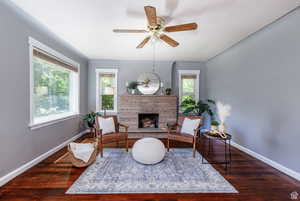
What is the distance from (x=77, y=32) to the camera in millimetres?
2871

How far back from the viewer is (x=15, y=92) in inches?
84.2

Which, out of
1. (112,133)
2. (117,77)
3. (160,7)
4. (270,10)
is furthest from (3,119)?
(270,10)

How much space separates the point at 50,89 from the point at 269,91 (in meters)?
4.61

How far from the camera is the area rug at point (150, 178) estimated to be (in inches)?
72.9

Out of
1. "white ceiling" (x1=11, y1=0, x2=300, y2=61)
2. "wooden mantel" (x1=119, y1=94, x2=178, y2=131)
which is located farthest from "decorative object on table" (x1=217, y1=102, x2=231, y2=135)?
"white ceiling" (x1=11, y1=0, x2=300, y2=61)

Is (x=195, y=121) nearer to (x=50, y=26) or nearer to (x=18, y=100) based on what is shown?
(x=18, y=100)

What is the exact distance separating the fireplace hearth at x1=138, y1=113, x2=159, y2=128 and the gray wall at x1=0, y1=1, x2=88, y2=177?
277 cm

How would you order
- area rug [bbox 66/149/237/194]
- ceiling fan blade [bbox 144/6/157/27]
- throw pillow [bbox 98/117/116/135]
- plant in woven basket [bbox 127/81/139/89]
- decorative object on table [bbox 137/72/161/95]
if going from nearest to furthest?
ceiling fan blade [bbox 144/6/157/27] → area rug [bbox 66/149/237/194] → throw pillow [bbox 98/117/116/135] → plant in woven basket [bbox 127/81/139/89] → decorative object on table [bbox 137/72/161/95]

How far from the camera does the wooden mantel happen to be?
15.2ft

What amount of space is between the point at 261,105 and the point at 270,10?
1.67 metres

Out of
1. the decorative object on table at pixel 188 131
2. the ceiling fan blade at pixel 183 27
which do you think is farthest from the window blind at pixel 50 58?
the decorative object on table at pixel 188 131

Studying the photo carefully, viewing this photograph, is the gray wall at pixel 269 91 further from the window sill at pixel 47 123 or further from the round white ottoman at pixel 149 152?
the window sill at pixel 47 123

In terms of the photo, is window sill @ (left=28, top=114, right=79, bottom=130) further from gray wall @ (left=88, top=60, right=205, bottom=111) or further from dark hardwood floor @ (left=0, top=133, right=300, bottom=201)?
gray wall @ (left=88, top=60, right=205, bottom=111)

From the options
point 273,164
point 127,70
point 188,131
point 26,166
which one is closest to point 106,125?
point 26,166
